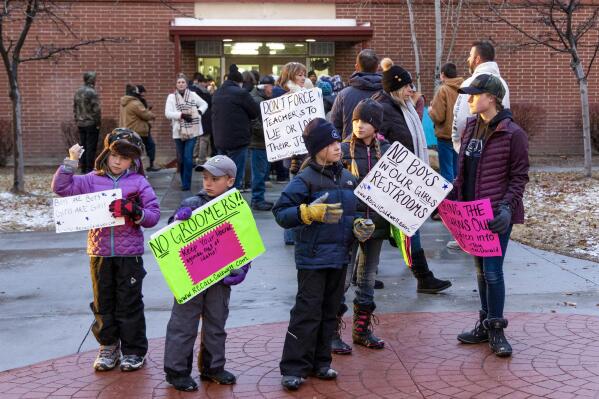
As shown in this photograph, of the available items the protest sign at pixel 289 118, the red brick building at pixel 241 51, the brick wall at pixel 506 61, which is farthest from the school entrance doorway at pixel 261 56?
the protest sign at pixel 289 118

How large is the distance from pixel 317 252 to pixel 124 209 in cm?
123

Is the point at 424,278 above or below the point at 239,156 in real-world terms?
below

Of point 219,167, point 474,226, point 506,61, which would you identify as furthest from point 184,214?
point 506,61

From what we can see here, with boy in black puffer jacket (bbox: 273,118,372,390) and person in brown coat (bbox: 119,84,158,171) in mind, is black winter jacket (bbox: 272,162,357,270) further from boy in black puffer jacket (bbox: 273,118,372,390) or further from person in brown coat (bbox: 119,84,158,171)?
person in brown coat (bbox: 119,84,158,171)

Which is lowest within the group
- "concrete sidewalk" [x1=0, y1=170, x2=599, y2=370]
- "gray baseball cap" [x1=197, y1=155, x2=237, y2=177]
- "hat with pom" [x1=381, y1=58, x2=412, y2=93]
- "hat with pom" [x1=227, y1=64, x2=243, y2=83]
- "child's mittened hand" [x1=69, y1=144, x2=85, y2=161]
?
"concrete sidewalk" [x1=0, y1=170, x2=599, y2=370]

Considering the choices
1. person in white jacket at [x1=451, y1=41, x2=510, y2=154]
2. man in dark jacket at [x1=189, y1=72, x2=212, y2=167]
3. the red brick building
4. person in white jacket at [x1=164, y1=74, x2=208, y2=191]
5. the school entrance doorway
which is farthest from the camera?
the school entrance doorway

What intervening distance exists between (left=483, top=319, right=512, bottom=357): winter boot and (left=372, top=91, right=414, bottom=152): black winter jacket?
1.68 m

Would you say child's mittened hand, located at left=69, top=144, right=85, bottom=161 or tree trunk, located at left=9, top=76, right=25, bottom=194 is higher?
child's mittened hand, located at left=69, top=144, right=85, bottom=161

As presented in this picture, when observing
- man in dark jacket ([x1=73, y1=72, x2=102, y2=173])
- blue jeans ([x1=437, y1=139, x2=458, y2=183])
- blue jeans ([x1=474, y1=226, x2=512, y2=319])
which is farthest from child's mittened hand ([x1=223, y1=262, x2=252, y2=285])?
man in dark jacket ([x1=73, y1=72, x2=102, y2=173])

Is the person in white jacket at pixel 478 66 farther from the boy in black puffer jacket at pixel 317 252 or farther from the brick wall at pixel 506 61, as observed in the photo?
the brick wall at pixel 506 61

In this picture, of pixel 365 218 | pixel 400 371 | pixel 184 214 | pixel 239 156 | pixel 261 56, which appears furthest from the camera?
pixel 261 56

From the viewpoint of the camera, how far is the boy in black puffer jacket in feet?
16.6

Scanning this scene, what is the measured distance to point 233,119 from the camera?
11258 millimetres

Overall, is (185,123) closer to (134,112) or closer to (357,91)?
(134,112)
